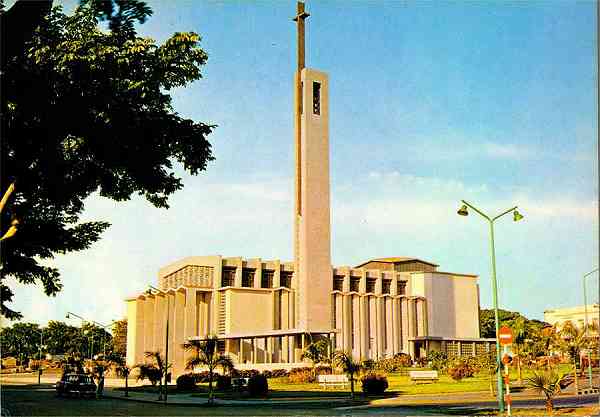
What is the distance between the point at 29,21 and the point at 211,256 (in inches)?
3233

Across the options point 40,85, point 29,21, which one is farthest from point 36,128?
point 29,21

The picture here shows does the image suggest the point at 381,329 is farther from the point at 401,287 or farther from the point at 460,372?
the point at 460,372

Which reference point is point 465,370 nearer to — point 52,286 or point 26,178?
point 52,286

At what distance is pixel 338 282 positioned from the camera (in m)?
98.8

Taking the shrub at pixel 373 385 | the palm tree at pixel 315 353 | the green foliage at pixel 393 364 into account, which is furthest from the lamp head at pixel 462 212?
the green foliage at pixel 393 364

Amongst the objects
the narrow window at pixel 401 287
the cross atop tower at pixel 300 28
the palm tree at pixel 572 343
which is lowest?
the palm tree at pixel 572 343

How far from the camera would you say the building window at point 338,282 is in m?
98.4

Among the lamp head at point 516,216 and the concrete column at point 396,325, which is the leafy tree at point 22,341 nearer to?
the concrete column at point 396,325

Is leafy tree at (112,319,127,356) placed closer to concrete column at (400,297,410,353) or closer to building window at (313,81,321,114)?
concrete column at (400,297,410,353)

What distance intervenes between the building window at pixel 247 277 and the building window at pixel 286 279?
455cm

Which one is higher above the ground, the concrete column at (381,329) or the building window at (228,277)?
the building window at (228,277)

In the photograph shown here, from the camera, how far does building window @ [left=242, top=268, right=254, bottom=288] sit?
93562 mm

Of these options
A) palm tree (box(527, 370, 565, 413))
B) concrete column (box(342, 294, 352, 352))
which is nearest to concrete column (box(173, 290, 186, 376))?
concrete column (box(342, 294, 352, 352))

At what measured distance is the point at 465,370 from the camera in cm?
5538
